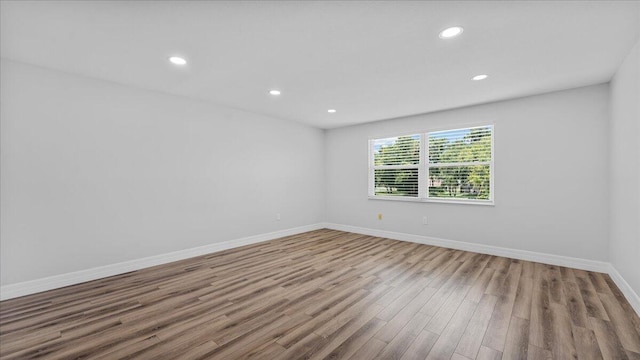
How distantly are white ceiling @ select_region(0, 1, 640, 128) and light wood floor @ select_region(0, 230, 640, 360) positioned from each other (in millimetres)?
2367

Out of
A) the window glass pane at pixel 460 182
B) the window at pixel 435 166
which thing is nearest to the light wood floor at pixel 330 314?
the window glass pane at pixel 460 182

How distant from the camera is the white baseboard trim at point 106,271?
8.84 feet

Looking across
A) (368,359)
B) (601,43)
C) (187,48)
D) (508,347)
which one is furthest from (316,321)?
(601,43)

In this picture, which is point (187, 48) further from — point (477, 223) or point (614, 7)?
point (477, 223)

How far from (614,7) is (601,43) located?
2.16 feet

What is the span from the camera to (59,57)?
2635 mm

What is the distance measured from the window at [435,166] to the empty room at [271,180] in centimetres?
4

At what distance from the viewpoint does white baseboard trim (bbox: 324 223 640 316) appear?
265cm

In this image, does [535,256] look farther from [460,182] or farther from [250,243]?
[250,243]

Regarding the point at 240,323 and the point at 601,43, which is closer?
the point at 240,323

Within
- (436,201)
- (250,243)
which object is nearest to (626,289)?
(436,201)

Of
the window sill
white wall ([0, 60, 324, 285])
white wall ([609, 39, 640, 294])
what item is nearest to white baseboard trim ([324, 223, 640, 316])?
white wall ([609, 39, 640, 294])

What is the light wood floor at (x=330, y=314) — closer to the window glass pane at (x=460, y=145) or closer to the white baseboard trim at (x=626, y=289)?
the white baseboard trim at (x=626, y=289)

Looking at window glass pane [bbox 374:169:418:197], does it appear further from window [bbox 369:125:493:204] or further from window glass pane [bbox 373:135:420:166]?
window glass pane [bbox 373:135:420:166]
